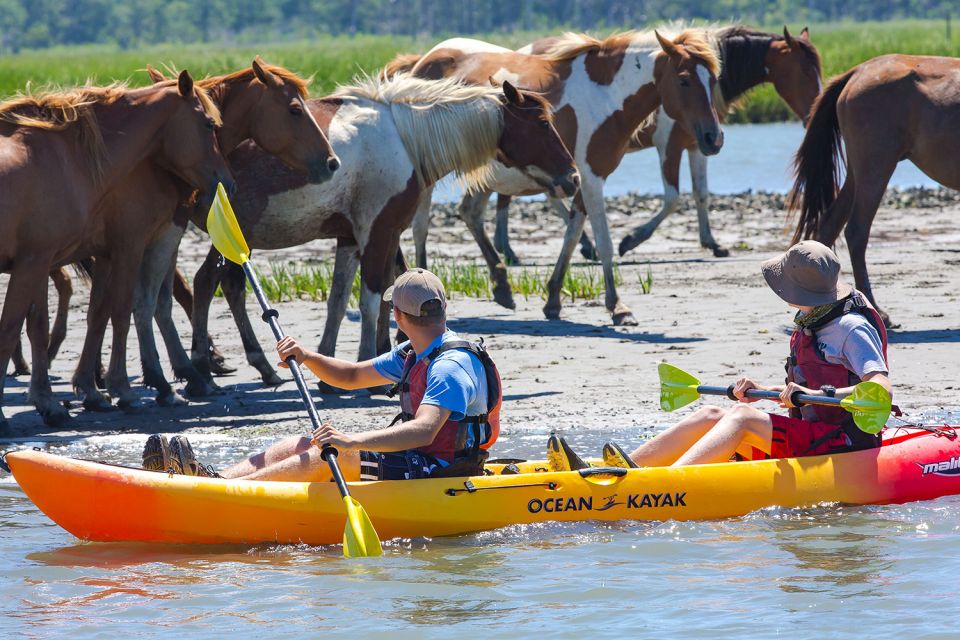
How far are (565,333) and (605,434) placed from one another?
9.42ft

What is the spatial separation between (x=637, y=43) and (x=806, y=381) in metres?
5.54

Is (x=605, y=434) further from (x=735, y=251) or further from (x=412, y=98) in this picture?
(x=735, y=251)

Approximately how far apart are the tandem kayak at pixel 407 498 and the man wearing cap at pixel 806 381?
0.46 feet

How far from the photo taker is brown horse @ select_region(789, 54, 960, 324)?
10.6 metres

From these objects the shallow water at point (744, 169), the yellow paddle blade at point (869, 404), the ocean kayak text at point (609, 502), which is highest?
the yellow paddle blade at point (869, 404)

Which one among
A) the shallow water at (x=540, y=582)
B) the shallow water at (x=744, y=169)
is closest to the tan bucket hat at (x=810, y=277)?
the shallow water at (x=540, y=582)

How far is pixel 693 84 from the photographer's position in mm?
11234

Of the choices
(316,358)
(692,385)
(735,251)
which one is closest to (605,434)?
(692,385)

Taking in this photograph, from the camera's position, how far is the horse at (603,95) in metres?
11.3

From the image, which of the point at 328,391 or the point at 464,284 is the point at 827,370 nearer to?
the point at 328,391

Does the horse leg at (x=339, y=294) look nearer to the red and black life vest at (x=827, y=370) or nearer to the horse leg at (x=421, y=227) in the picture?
the horse leg at (x=421, y=227)

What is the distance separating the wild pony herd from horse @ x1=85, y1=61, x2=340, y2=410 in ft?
0.04

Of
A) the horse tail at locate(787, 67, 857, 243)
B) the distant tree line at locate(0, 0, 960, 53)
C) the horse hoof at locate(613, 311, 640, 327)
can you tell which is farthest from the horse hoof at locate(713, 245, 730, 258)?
the distant tree line at locate(0, 0, 960, 53)

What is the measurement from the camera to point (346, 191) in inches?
369
